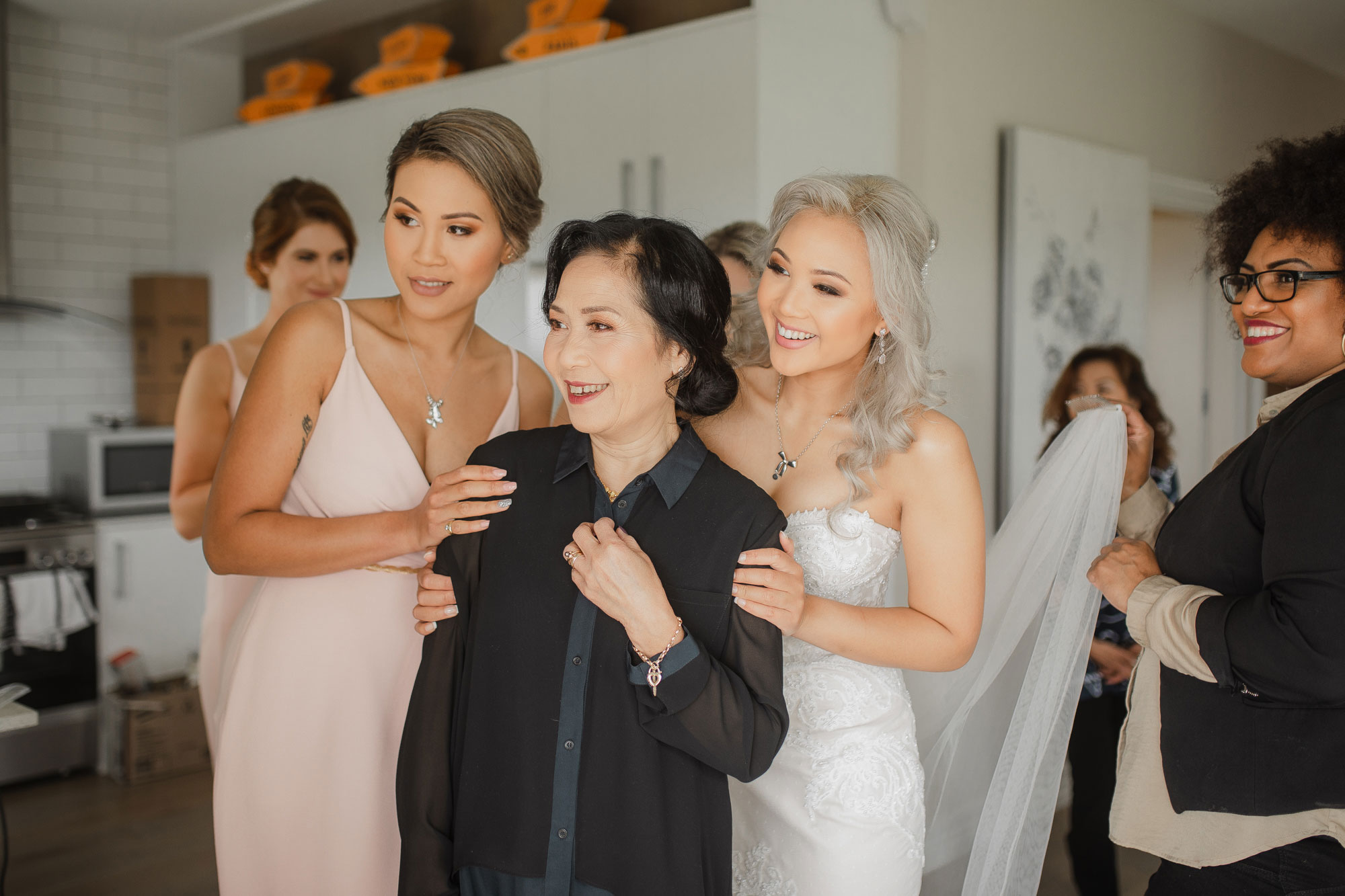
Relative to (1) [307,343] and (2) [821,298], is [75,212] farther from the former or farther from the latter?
(2) [821,298]

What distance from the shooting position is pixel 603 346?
1.49m

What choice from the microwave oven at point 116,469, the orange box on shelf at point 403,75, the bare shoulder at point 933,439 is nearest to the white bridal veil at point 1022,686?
the bare shoulder at point 933,439

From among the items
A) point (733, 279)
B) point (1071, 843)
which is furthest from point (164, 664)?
point (1071, 843)

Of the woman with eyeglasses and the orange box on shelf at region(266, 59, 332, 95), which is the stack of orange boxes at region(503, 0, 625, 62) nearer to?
the orange box on shelf at region(266, 59, 332, 95)

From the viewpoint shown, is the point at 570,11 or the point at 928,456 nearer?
the point at 928,456

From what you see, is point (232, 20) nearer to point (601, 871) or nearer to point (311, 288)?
point (311, 288)

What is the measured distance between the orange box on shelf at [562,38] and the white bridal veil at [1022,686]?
93.7 inches

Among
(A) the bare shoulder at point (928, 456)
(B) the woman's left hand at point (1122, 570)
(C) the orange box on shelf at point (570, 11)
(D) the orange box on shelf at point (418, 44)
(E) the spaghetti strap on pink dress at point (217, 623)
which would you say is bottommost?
(E) the spaghetti strap on pink dress at point (217, 623)

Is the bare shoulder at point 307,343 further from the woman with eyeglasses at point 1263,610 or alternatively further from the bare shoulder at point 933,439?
the woman with eyeglasses at point 1263,610

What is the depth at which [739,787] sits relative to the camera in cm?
192

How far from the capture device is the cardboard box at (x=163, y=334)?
4996 millimetres

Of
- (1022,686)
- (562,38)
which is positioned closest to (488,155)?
(1022,686)

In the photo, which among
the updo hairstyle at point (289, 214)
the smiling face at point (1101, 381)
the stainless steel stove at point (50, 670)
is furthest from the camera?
the stainless steel stove at point (50, 670)

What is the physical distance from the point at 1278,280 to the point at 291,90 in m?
4.49
